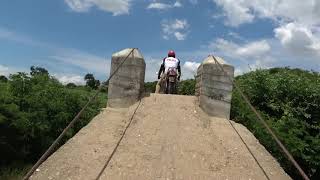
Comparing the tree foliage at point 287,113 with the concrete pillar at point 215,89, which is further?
the concrete pillar at point 215,89

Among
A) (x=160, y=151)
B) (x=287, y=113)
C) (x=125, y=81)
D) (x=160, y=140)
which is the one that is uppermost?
(x=125, y=81)

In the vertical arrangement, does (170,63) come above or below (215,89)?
above

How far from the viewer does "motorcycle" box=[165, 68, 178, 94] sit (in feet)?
48.9

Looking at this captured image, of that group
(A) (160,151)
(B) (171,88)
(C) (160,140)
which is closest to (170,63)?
(B) (171,88)

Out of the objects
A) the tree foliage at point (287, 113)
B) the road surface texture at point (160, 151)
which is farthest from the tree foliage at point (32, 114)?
the tree foliage at point (287, 113)

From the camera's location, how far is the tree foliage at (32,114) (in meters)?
12.5

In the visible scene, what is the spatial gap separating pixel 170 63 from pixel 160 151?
6.27m

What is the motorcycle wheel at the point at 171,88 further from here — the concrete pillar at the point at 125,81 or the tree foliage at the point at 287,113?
the concrete pillar at the point at 125,81

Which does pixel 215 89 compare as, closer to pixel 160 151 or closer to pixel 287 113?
pixel 287 113

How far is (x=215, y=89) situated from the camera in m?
12.0

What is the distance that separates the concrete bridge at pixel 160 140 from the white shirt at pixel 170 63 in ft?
6.50

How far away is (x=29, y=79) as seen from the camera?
14172mm

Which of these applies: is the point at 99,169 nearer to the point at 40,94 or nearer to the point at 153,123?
the point at 153,123

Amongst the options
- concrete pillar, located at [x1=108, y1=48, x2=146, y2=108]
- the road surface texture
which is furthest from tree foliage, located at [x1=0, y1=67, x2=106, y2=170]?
the road surface texture
